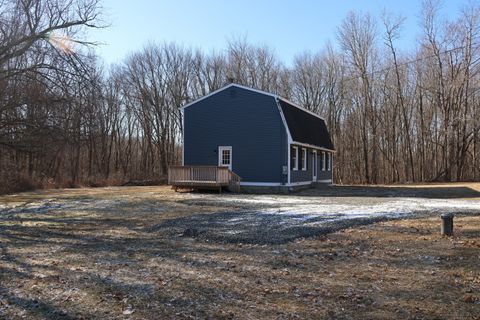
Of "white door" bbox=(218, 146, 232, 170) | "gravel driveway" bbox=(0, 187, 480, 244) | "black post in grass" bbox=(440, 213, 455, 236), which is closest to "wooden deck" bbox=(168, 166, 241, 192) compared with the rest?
"white door" bbox=(218, 146, 232, 170)

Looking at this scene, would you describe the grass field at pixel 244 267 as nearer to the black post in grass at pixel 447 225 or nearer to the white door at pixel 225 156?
the black post in grass at pixel 447 225

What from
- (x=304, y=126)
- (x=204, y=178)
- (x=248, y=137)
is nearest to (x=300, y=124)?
(x=304, y=126)

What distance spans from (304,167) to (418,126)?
2208 centimetres

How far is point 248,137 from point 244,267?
16696 mm

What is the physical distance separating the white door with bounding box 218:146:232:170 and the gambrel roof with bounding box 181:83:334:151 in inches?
119

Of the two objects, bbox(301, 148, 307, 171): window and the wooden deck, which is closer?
the wooden deck

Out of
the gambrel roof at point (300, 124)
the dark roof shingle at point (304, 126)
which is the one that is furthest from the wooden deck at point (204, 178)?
the dark roof shingle at point (304, 126)

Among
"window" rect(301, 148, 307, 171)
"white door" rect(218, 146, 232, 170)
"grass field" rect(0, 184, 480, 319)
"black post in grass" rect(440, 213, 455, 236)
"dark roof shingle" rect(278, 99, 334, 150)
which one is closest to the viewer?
"grass field" rect(0, 184, 480, 319)

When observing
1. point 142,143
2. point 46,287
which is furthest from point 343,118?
point 46,287

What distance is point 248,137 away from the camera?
2303cm

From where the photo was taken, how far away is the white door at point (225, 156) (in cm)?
2339

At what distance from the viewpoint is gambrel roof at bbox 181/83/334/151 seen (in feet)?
74.0

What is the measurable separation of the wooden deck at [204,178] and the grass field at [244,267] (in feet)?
30.8

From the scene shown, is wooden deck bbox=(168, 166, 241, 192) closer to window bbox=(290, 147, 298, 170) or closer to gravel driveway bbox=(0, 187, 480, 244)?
window bbox=(290, 147, 298, 170)
